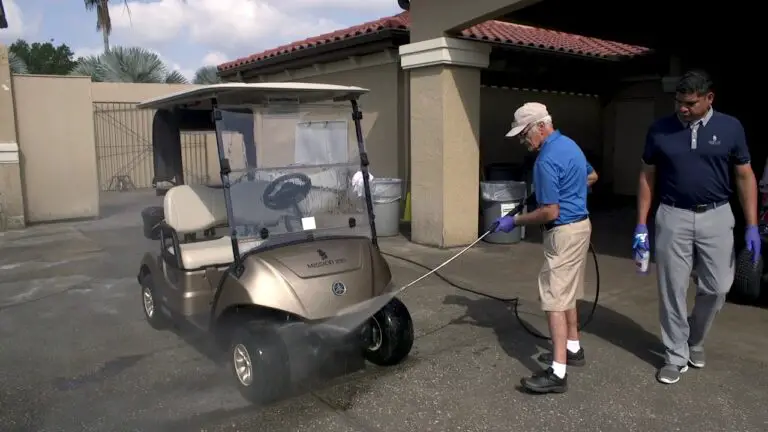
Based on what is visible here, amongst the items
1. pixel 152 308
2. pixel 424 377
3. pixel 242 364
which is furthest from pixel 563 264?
pixel 152 308

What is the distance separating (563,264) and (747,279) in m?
2.28

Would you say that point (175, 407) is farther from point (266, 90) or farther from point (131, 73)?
point (131, 73)

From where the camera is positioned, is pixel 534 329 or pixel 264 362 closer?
pixel 264 362

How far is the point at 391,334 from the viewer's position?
12.8 feet

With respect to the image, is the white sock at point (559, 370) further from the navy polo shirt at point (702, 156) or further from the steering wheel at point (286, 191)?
the steering wheel at point (286, 191)

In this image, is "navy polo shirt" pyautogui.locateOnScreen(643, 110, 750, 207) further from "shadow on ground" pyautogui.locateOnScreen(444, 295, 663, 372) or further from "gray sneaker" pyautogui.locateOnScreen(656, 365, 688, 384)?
"shadow on ground" pyautogui.locateOnScreen(444, 295, 663, 372)

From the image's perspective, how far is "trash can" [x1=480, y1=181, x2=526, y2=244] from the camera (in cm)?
795

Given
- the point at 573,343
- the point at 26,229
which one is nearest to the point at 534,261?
the point at 573,343

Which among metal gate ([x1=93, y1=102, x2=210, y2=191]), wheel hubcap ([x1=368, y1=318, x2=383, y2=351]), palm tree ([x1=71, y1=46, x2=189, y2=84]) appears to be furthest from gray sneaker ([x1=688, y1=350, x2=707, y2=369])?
palm tree ([x1=71, y1=46, x2=189, y2=84])

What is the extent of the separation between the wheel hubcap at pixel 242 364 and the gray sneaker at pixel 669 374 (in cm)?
243

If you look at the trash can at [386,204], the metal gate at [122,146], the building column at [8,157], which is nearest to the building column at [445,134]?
the trash can at [386,204]

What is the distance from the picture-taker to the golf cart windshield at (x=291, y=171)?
3.85 meters

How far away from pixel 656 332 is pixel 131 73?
19.0 metres

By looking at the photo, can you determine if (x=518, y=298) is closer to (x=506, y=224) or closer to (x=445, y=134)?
(x=506, y=224)
